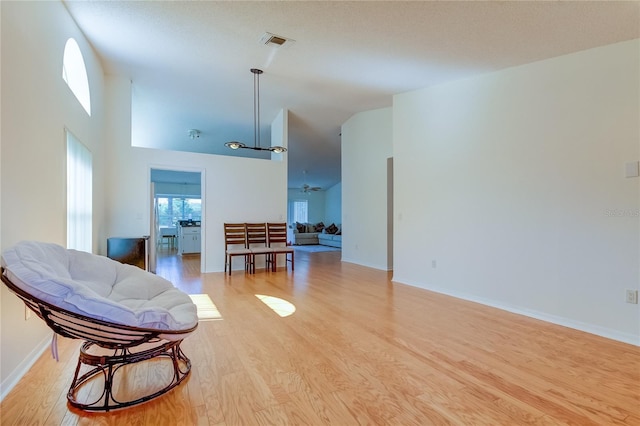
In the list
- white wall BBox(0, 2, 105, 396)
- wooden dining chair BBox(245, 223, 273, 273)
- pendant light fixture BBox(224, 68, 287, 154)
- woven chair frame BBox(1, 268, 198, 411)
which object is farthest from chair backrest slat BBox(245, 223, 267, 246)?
woven chair frame BBox(1, 268, 198, 411)

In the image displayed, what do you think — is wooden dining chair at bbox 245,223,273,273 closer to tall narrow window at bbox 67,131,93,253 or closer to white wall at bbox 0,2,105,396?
tall narrow window at bbox 67,131,93,253

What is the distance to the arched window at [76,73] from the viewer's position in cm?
313

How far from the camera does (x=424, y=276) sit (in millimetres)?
4492

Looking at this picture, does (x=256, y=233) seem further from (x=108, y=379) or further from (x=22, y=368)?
(x=108, y=379)

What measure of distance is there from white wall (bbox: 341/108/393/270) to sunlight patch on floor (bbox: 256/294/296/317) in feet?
9.32

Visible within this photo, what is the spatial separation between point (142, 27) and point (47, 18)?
91cm

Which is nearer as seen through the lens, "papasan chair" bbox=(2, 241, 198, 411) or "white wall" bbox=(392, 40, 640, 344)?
"papasan chair" bbox=(2, 241, 198, 411)

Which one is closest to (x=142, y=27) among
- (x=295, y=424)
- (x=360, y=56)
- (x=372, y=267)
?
(x=360, y=56)

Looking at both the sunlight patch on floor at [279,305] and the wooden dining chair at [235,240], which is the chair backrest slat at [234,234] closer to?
the wooden dining chair at [235,240]

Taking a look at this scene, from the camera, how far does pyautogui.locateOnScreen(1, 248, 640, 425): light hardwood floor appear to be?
5.25 ft

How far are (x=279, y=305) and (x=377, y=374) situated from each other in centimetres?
177

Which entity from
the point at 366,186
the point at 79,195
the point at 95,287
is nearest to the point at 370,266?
the point at 366,186

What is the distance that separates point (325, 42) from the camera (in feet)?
10.9

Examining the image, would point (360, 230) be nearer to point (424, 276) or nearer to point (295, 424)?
point (424, 276)
